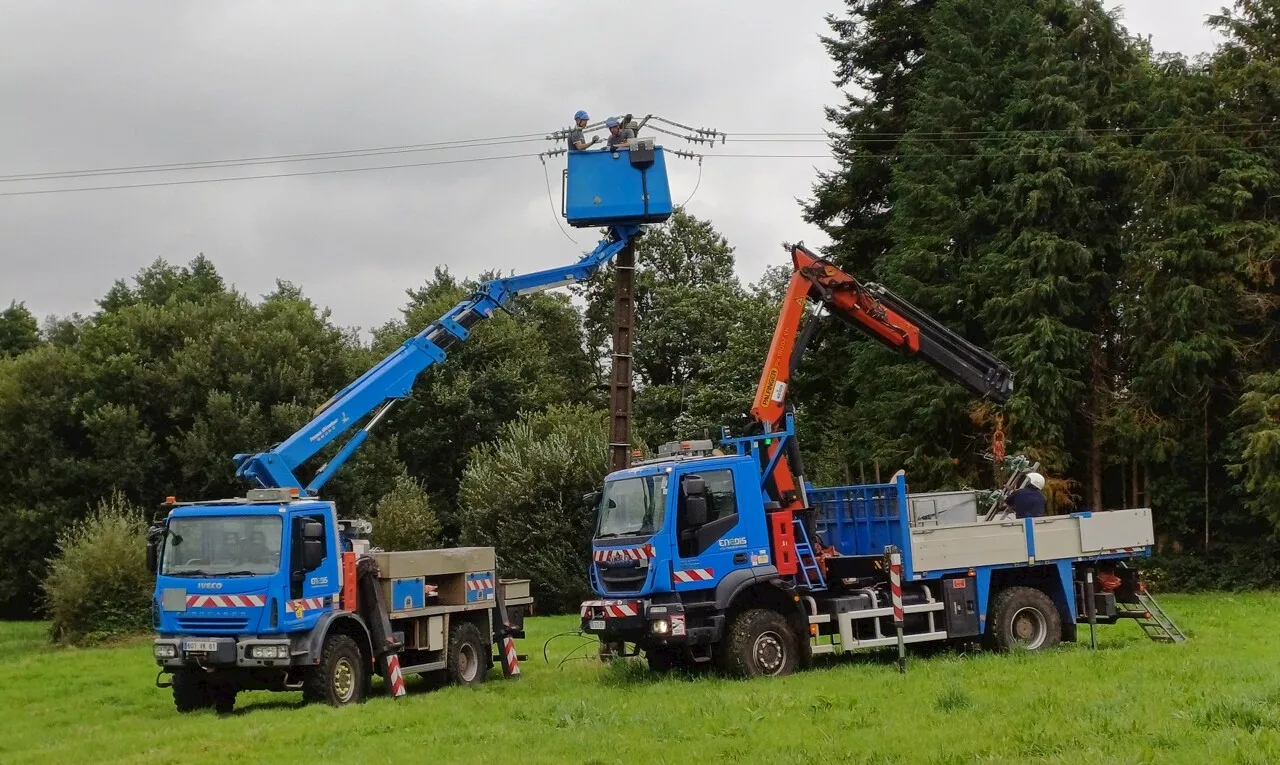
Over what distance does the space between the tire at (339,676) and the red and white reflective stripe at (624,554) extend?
350 cm

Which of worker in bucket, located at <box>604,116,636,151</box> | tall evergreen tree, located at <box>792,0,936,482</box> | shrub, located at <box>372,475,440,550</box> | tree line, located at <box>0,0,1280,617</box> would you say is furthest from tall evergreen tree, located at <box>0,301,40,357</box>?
worker in bucket, located at <box>604,116,636,151</box>

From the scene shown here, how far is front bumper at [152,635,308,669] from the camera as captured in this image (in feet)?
51.4

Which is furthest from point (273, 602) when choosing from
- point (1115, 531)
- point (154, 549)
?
point (1115, 531)

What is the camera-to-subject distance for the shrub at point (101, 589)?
32.3 meters

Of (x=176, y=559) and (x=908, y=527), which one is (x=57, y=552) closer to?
(x=176, y=559)

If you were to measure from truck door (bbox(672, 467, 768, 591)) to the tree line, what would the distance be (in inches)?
373

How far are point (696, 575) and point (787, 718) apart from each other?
4.09 meters

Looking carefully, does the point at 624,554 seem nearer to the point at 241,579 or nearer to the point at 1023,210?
the point at 241,579

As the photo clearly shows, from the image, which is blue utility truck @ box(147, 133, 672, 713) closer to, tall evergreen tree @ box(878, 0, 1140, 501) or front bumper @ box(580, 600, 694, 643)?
front bumper @ box(580, 600, 694, 643)

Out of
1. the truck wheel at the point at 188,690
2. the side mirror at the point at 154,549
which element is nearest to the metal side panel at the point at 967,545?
the truck wheel at the point at 188,690

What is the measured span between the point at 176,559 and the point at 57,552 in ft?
104

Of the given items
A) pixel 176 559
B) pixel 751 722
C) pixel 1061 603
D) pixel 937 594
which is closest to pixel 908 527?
pixel 937 594

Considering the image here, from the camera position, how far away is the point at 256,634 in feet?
52.0

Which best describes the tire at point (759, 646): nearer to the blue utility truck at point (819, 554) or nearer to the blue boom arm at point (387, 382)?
the blue utility truck at point (819, 554)
